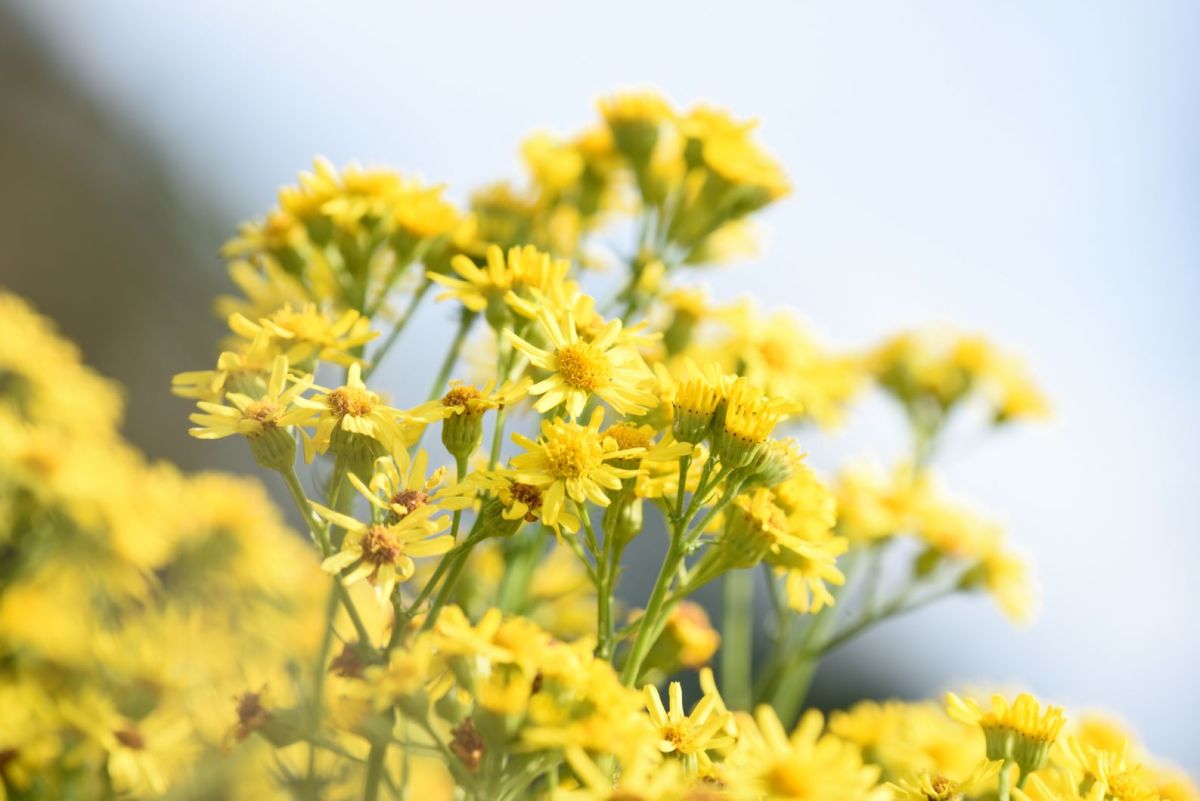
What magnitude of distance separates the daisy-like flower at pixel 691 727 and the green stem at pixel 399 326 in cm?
81

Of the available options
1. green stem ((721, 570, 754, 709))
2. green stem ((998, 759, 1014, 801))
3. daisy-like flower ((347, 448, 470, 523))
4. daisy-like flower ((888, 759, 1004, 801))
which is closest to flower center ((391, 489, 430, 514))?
daisy-like flower ((347, 448, 470, 523))

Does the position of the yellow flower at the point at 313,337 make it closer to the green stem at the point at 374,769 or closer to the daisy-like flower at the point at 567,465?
the daisy-like flower at the point at 567,465

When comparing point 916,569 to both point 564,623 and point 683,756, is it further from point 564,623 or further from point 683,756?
point 683,756

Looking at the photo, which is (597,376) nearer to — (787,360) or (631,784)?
(631,784)

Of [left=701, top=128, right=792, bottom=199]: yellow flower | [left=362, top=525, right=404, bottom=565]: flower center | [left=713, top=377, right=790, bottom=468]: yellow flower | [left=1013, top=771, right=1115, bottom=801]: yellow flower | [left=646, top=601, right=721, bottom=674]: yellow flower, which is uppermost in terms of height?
[left=701, top=128, right=792, bottom=199]: yellow flower

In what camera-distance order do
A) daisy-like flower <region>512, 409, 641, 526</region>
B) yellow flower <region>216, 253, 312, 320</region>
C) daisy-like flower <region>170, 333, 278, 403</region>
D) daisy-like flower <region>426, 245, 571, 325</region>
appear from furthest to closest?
1. yellow flower <region>216, 253, 312, 320</region>
2. daisy-like flower <region>426, 245, 571, 325</region>
3. daisy-like flower <region>170, 333, 278, 403</region>
4. daisy-like flower <region>512, 409, 641, 526</region>

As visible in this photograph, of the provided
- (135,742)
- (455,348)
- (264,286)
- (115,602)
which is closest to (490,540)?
(455,348)

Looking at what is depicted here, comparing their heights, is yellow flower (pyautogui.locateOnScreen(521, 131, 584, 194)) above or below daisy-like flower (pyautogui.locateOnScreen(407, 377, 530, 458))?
above

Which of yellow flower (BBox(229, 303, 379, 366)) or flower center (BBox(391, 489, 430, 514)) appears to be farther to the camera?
yellow flower (BBox(229, 303, 379, 366))

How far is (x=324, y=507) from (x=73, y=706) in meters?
0.79

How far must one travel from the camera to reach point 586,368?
5.28 feet

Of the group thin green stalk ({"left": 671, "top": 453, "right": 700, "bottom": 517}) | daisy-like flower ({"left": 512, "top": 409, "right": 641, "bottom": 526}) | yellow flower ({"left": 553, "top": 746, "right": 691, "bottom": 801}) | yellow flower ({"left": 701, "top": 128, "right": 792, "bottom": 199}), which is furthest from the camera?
yellow flower ({"left": 701, "top": 128, "right": 792, "bottom": 199})

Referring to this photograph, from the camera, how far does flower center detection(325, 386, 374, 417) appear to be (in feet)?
4.99

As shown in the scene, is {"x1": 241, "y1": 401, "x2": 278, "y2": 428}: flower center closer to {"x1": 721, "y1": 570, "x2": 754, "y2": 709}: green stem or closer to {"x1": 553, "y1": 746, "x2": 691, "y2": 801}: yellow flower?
{"x1": 553, "y1": 746, "x2": 691, "y2": 801}: yellow flower
